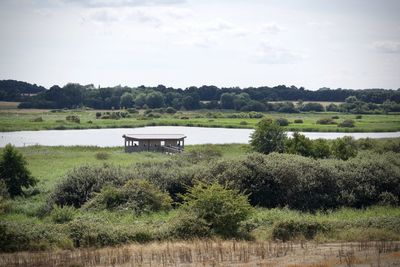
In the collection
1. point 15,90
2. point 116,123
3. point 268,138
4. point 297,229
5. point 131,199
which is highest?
point 15,90

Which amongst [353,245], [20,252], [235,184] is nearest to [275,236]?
[353,245]

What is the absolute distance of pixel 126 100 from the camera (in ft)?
480

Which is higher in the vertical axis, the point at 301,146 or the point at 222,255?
the point at 301,146

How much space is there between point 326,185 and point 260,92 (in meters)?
138

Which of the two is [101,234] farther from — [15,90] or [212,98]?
[212,98]

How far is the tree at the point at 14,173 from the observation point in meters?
34.7

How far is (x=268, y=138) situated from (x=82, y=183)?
2273 cm

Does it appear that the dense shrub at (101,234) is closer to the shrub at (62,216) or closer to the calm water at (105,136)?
the shrub at (62,216)

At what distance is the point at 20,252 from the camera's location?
21906 mm

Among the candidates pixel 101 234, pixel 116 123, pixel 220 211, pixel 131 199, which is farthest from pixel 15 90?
pixel 220 211

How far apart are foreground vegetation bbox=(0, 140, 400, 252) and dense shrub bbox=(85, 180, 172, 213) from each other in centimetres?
5

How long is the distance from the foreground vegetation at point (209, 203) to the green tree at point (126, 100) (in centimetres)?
10564

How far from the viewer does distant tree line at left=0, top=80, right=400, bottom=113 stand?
107906 mm

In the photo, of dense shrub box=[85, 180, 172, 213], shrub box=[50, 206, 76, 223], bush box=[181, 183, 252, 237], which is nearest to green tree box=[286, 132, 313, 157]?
dense shrub box=[85, 180, 172, 213]
